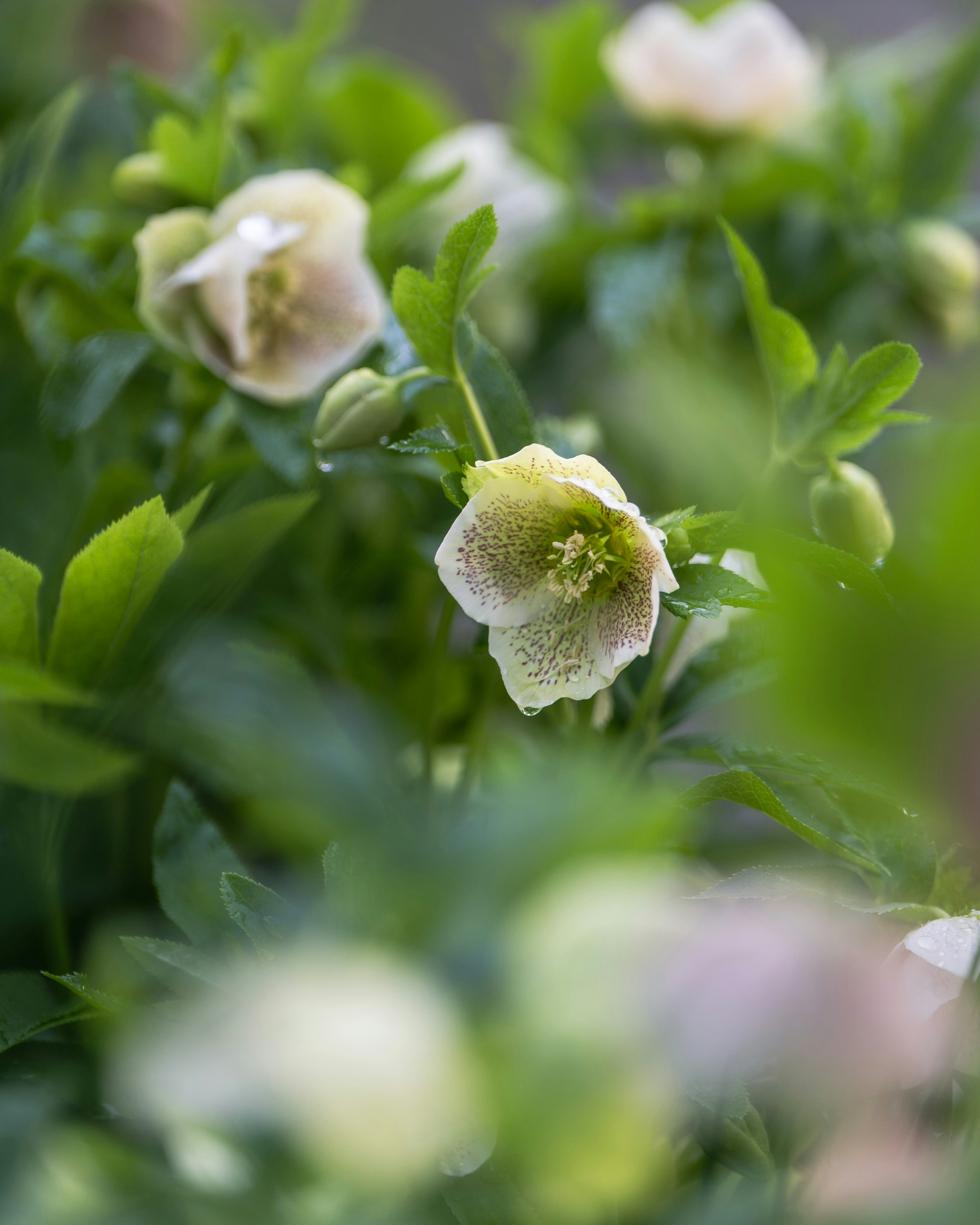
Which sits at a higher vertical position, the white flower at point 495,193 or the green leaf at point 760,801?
the white flower at point 495,193

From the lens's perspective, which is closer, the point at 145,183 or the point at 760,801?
the point at 760,801

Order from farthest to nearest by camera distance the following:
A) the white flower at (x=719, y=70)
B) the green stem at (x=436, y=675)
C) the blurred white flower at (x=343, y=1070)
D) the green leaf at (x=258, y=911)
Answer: the white flower at (x=719, y=70) → the green stem at (x=436, y=675) → the green leaf at (x=258, y=911) → the blurred white flower at (x=343, y=1070)

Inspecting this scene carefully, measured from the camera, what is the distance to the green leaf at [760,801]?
293mm

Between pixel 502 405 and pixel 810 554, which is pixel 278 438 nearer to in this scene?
pixel 502 405

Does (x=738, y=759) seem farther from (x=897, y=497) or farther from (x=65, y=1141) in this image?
(x=65, y=1141)

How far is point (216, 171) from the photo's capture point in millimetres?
440

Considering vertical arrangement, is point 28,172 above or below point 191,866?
above

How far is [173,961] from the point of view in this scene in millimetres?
279

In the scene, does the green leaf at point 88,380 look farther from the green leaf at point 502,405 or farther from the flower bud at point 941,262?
the flower bud at point 941,262

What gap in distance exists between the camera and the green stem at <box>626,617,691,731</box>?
0.33 metres

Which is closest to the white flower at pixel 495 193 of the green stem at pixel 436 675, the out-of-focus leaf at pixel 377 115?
the out-of-focus leaf at pixel 377 115

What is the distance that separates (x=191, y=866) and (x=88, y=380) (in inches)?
7.7

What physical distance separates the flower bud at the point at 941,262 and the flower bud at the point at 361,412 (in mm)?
349

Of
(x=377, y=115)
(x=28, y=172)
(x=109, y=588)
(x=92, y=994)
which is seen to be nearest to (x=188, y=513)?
(x=109, y=588)
